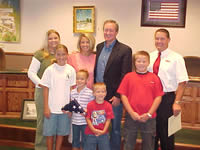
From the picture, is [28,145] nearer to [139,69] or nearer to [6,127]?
[6,127]

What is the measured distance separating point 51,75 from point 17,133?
141 cm

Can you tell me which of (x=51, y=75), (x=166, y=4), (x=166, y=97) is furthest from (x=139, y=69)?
(x=166, y=4)

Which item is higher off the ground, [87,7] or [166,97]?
[87,7]

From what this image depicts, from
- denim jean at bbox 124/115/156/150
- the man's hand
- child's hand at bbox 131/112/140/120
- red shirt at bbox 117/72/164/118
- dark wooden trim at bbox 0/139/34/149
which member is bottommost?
dark wooden trim at bbox 0/139/34/149

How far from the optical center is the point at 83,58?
266 centimetres

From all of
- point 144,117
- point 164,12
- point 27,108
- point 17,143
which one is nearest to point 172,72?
point 144,117

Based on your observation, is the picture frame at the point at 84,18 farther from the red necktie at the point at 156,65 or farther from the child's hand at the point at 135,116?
the child's hand at the point at 135,116

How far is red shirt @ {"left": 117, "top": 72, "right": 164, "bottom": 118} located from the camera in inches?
88.1

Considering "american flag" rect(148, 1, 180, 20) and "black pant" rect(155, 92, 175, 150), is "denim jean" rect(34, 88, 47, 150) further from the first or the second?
"american flag" rect(148, 1, 180, 20)

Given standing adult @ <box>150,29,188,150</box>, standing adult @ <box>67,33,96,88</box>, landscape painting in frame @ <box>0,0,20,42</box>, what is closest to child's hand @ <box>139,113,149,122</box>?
standing adult @ <box>150,29,188,150</box>

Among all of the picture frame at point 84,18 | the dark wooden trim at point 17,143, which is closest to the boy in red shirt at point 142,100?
the dark wooden trim at point 17,143

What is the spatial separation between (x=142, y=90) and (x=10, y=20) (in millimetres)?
4382

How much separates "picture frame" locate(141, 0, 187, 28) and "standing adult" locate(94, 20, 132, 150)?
8.70ft

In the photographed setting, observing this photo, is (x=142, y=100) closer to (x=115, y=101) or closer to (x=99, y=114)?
(x=115, y=101)
